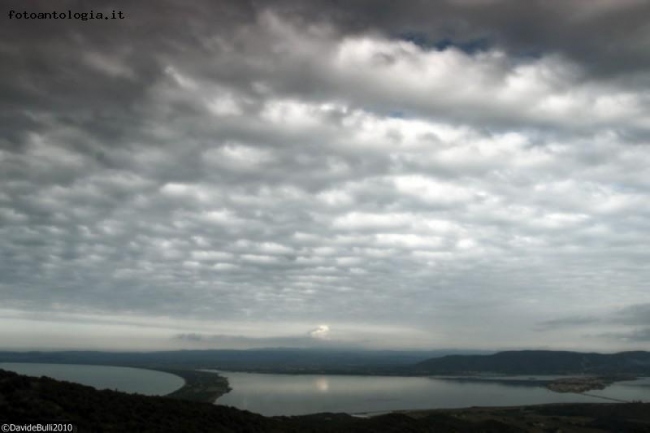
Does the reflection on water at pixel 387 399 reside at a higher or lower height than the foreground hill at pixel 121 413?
lower

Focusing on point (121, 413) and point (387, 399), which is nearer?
point (121, 413)

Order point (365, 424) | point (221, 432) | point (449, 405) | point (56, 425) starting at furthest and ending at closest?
point (449, 405) < point (365, 424) < point (221, 432) < point (56, 425)

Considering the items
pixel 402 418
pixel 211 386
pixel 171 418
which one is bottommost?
pixel 211 386

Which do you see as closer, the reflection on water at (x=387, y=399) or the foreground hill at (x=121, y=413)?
the foreground hill at (x=121, y=413)

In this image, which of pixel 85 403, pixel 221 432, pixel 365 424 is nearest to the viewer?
pixel 85 403

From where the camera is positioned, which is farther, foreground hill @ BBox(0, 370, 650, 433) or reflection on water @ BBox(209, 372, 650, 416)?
reflection on water @ BBox(209, 372, 650, 416)

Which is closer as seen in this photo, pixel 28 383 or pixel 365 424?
pixel 28 383

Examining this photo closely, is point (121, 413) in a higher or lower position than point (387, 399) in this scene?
higher

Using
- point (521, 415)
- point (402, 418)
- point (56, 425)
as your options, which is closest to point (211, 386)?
point (521, 415)

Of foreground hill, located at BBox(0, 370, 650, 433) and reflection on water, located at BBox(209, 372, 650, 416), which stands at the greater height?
foreground hill, located at BBox(0, 370, 650, 433)

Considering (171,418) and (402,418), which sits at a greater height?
(171,418)

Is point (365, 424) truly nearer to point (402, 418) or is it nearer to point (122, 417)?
point (402, 418)

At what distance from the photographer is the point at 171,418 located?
123 feet

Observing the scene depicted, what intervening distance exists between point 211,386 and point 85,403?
172085 millimetres
